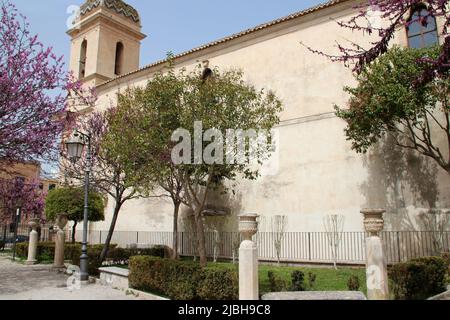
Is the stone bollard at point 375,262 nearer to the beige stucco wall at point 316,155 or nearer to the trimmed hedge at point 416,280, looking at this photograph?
the trimmed hedge at point 416,280

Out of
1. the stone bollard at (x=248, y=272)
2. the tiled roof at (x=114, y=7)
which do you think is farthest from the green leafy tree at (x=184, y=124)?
the tiled roof at (x=114, y=7)

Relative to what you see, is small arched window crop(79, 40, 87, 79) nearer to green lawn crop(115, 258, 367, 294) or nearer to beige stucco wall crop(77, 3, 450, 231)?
beige stucco wall crop(77, 3, 450, 231)

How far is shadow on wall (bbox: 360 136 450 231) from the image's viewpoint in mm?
13180

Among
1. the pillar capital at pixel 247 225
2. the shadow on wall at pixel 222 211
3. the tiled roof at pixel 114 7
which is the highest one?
the tiled roof at pixel 114 7

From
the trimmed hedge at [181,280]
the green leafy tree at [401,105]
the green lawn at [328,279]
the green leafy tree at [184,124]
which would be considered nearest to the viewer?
the trimmed hedge at [181,280]

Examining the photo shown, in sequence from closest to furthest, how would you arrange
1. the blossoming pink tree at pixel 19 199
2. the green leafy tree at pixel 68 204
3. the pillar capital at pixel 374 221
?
the pillar capital at pixel 374 221 < the green leafy tree at pixel 68 204 < the blossoming pink tree at pixel 19 199

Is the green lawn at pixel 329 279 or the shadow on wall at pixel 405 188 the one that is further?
the shadow on wall at pixel 405 188

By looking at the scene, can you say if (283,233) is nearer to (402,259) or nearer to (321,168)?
(321,168)

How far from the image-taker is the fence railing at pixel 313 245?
43.0ft

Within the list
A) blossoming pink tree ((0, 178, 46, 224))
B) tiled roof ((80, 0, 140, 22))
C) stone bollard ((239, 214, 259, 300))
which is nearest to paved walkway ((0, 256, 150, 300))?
stone bollard ((239, 214, 259, 300))

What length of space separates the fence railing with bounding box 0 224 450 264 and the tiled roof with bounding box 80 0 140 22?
16498 millimetres

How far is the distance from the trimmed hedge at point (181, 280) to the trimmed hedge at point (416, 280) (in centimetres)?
348

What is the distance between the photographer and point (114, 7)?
28016 mm

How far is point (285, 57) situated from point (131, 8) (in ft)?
54.5
